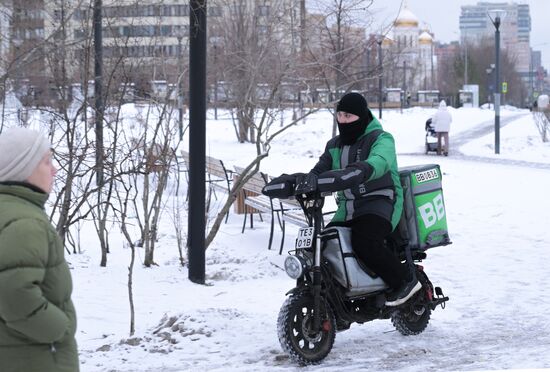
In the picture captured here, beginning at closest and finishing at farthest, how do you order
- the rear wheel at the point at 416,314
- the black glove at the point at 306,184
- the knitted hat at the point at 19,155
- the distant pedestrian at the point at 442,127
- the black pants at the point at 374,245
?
the knitted hat at the point at 19,155 < the black glove at the point at 306,184 < the black pants at the point at 374,245 < the rear wheel at the point at 416,314 < the distant pedestrian at the point at 442,127

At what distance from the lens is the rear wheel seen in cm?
679

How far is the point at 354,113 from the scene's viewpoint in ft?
20.7

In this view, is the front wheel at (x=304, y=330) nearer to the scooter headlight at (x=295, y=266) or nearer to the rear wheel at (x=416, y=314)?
the scooter headlight at (x=295, y=266)

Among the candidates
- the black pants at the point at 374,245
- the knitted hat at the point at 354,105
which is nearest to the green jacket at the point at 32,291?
the black pants at the point at 374,245

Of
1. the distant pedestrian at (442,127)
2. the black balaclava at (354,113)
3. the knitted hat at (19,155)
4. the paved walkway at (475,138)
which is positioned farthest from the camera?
the distant pedestrian at (442,127)

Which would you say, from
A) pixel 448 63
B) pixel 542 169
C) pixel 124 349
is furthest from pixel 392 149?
pixel 448 63

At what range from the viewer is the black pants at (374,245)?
6.21 m

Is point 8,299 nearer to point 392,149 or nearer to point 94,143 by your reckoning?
point 392,149

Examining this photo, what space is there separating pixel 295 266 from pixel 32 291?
3010 millimetres

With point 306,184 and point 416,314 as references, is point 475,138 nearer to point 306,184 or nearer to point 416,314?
point 416,314

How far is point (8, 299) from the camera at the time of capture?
314 cm

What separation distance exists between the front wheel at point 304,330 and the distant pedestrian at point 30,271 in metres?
2.68

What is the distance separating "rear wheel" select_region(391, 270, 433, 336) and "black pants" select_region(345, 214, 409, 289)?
0.49m

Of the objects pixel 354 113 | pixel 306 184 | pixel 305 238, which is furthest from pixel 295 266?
pixel 354 113
